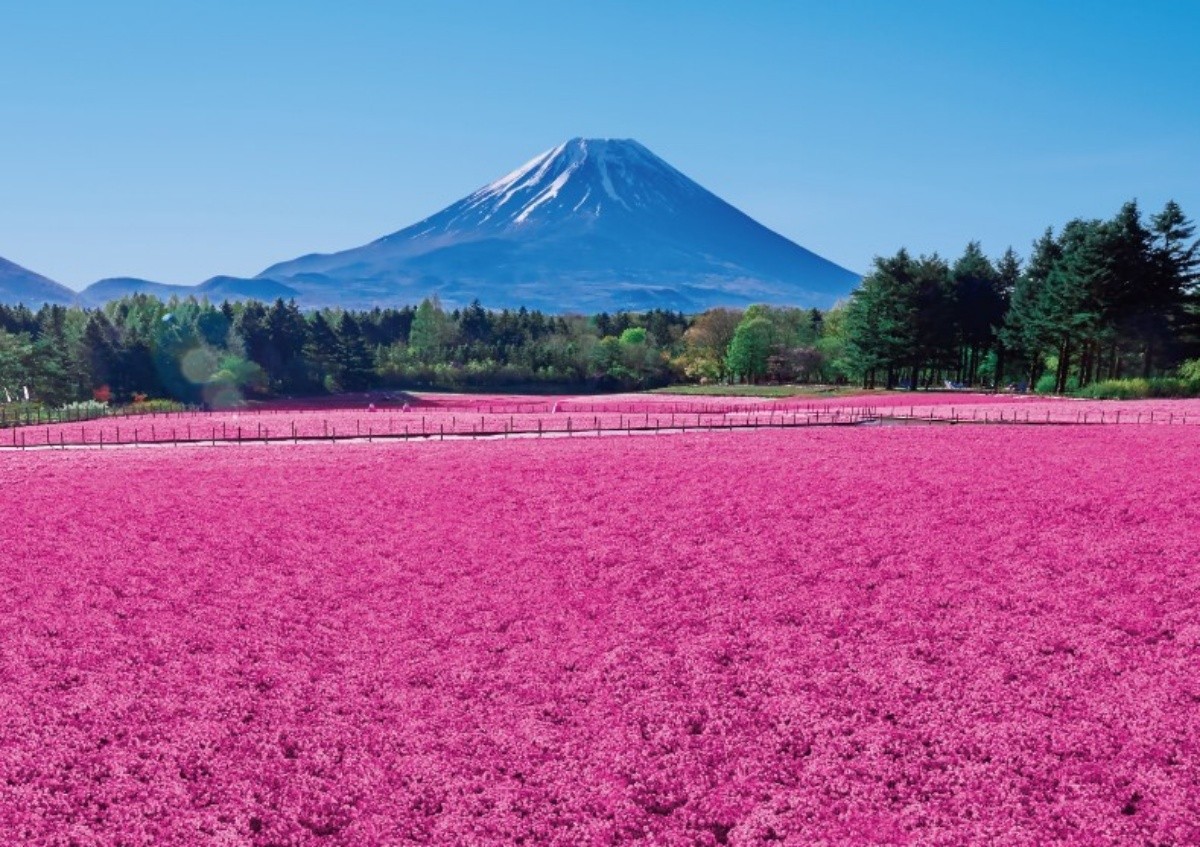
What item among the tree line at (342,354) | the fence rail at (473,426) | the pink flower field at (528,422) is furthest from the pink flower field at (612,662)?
the tree line at (342,354)

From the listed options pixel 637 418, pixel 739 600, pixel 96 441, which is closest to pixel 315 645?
pixel 739 600

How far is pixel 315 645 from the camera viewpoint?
1552cm

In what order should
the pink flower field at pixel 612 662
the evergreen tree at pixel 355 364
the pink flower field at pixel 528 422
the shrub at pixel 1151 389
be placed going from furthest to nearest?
the evergreen tree at pixel 355 364 → the shrub at pixel 1151 389 → the pink flower field at pixel 528 422 → the pink flower field at pixel 612 662

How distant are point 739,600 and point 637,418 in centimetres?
3700

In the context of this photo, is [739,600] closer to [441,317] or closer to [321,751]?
[321,751]

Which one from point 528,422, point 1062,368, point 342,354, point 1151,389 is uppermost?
point 342,354

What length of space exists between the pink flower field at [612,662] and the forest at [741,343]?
51.5 m

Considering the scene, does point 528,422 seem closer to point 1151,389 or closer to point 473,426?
point 473,426

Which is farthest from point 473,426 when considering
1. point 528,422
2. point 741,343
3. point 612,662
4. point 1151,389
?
point 741,343

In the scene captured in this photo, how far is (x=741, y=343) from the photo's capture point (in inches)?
4405

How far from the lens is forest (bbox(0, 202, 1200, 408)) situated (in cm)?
6938

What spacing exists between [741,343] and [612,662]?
328ft

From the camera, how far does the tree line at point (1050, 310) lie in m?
68.7

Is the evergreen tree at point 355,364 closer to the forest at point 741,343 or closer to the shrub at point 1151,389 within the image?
the forest at point 741,343
